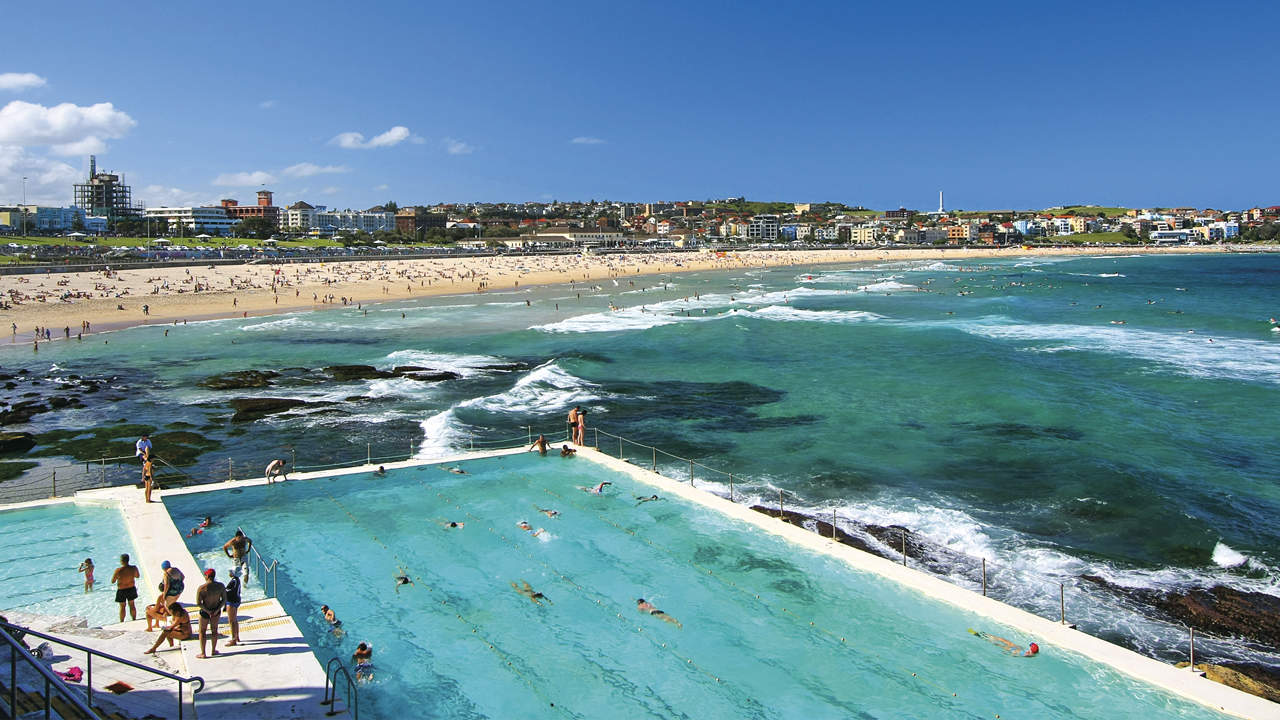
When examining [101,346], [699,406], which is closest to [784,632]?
[699,406]

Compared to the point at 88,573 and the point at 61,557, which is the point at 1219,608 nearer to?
the point at 88,573

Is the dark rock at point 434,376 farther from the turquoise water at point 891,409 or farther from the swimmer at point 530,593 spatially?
the swimmer at point 530,593

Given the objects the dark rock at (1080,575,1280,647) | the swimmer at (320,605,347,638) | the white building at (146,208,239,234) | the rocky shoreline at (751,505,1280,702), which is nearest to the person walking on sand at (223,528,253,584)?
the swimmer at (320,605,347,638)

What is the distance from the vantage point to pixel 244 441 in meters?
22.2

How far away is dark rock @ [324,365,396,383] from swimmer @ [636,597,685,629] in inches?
919

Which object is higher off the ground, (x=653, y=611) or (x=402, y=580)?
(x=402, y=580)

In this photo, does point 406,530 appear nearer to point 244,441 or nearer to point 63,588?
point 63,588

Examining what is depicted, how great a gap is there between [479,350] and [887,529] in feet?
92.2

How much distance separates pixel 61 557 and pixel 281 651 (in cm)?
568

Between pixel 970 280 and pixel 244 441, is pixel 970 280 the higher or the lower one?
A: the higher one

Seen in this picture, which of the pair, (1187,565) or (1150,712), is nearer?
(1150,712)

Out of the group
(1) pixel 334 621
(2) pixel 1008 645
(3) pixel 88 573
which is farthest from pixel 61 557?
(2) pixel 1008 645

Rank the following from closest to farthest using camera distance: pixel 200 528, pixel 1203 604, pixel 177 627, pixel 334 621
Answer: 1. pixel 177 627
2. pixel 334 621
3. pixel 1203 604
4. pixel 200 528

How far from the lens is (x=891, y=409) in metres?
25.5
